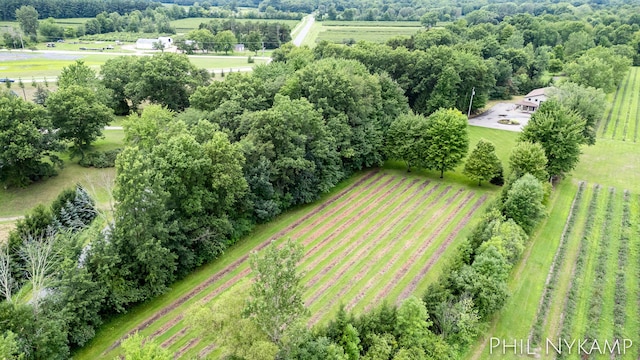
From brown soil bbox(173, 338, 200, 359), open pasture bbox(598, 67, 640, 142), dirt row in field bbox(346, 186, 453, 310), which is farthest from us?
open pasture bbox(598, 67, 640, 142)

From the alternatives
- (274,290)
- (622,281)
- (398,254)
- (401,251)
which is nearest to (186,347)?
(274,290)

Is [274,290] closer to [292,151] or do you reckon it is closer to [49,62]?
[292,151]

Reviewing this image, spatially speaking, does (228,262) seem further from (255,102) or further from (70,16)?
(70,16)

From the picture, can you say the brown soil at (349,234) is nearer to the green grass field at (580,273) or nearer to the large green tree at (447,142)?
the large green tree at (447,142)

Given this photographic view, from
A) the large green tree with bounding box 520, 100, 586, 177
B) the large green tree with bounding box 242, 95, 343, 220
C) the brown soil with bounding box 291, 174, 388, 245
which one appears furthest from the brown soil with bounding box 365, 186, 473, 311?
the large green tree with bounding box 242, 95, 343, 220

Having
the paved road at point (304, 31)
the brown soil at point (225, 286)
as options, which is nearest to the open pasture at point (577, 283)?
the brown soil at point (225, 286)

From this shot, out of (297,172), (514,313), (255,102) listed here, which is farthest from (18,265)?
(514,313)

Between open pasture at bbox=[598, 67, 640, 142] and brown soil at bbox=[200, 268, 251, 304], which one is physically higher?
open pasture at bbox=[598, 67, 640, 142]

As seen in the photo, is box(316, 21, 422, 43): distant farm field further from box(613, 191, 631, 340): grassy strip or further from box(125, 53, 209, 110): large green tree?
box(613, 191, 631, 340): grassy strip
